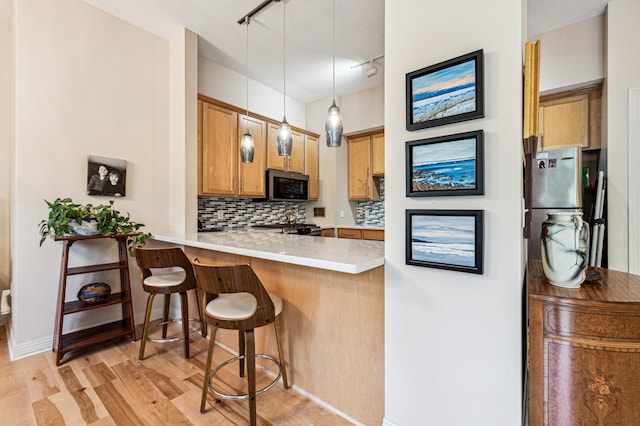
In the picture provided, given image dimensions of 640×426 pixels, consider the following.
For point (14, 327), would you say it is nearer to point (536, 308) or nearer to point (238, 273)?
point (238, 273)

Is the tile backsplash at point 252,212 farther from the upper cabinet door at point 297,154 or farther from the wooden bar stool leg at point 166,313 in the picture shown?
the wooden bar stool leg at point 166,313

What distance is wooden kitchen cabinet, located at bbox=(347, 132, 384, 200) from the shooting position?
14.3ft

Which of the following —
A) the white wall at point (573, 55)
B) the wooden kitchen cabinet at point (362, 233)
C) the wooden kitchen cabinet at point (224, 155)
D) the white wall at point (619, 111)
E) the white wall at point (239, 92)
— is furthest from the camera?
the wooden kitchen cabinet at point (362, 233)

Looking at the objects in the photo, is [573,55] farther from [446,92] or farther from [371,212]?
[371,212]

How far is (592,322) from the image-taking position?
956mm

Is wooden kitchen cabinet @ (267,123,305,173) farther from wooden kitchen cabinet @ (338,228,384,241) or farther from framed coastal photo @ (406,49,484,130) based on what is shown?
framed coastal photo @ (406,49,484,130)

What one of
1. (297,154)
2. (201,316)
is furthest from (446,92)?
(297,154)

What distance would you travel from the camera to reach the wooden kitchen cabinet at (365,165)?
4371 millimetres

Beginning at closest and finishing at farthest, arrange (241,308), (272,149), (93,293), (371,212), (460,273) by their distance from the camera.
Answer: (460,273) → (241,308) → (93,293) → (272,149) → (371,212)

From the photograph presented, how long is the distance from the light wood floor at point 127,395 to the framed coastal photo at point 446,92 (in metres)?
1.66

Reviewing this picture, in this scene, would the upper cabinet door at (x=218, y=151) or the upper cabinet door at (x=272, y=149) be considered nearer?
the upper cabinet door at (x=218, y=151)

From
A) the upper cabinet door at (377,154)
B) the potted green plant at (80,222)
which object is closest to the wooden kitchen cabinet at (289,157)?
the upper cabinet door at (377,154)

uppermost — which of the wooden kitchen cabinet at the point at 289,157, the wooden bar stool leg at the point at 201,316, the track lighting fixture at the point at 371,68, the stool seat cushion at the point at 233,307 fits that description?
the track lighting fixture at the point at 371,68

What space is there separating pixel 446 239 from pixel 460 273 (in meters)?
0.15
